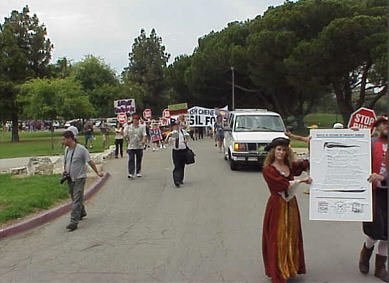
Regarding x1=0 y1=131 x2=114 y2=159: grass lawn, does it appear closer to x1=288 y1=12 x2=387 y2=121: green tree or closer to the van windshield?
the van windshield

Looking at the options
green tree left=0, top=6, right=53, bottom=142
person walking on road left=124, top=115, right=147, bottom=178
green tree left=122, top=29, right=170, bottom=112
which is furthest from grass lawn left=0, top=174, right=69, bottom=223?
green tree left=122, top=29, right=170, bottom=112

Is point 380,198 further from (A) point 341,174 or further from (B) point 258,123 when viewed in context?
(B) point 258,123

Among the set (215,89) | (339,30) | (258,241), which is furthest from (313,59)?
(258,241)

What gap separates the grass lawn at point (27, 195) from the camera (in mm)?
8484

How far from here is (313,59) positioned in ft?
115

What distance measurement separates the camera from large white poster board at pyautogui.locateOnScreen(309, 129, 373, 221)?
15.8 ft

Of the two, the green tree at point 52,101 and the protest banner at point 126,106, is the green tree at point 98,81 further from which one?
the protest banner at point 126,106

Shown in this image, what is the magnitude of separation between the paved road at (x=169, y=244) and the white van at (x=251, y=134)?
3647mm

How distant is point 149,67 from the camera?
83938 mm

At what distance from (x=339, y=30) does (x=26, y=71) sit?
27163 millimetres

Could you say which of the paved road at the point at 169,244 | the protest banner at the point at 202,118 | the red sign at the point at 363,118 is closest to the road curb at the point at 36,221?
the paved road at the point at 169,244

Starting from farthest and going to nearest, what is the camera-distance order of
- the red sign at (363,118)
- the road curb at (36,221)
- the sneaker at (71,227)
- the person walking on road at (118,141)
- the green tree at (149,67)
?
the green tree at (149,67) < the person walking on road at (118,141) < the red sign at (363,118) < the sneaker at (71,227) < the road curb at (36,221)

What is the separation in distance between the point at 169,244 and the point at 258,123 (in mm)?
9598

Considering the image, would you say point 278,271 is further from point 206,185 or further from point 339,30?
point 339,30
